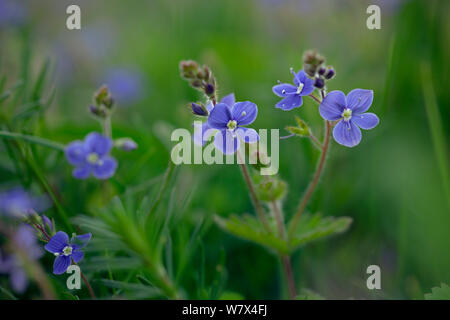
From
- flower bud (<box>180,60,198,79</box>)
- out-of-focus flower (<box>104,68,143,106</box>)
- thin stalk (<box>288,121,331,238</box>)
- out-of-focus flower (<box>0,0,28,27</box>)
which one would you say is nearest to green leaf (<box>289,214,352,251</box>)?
thin stalk (<box>288,121,331,238</box>)

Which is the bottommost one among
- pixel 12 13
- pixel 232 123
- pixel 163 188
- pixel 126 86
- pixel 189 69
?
pixel 163 188

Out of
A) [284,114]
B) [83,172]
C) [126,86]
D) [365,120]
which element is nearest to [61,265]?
[83,172]

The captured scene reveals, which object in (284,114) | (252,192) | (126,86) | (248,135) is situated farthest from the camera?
(126,86)

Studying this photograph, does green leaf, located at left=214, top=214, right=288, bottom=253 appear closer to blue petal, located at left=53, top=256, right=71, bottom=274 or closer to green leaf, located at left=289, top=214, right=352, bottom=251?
green leaf, located at left=289, top=214, right=352, bottom=251

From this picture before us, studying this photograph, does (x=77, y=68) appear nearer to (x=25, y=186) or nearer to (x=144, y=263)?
(x=25, y=186)

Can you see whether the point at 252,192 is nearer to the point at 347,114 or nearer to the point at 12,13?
the point at 347,114

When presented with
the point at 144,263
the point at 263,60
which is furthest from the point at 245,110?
the point at 263,60
